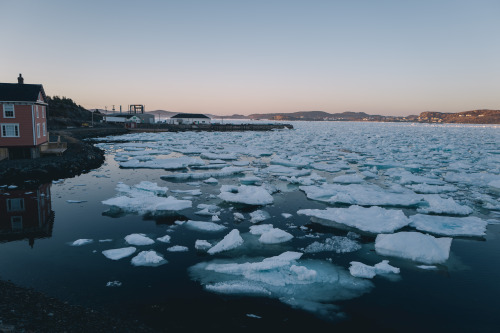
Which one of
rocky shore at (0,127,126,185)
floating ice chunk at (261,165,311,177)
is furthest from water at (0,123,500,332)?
floating ice chunk at (261,165,311,177)

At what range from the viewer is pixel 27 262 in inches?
298

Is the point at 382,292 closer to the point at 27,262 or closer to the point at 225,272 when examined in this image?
the point at 225,272

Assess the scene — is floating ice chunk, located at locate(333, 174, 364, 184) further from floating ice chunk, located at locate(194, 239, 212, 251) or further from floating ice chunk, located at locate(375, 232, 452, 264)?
floating ice chunk, located at locate(194, 239, 212, 251)

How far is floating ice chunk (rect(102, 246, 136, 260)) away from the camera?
316 inches

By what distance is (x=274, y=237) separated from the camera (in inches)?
356

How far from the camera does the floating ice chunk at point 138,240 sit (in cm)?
885

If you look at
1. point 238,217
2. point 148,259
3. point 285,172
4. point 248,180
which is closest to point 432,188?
point 285,172

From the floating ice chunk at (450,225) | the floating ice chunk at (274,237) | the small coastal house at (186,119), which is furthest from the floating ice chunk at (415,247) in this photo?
the small coastal house at (186,119)

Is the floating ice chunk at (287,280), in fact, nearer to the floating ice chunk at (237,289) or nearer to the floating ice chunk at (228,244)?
the floating ice chunk at (237,289)

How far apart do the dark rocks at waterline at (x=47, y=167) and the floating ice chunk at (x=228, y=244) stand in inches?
568

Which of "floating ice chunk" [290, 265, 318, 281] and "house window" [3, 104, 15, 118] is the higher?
"house window" [3, 104, 15, 118]

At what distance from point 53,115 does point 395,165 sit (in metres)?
65.8

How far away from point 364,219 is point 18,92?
2316 centimetres

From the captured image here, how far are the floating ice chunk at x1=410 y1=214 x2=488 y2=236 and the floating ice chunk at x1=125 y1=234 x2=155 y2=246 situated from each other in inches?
352
